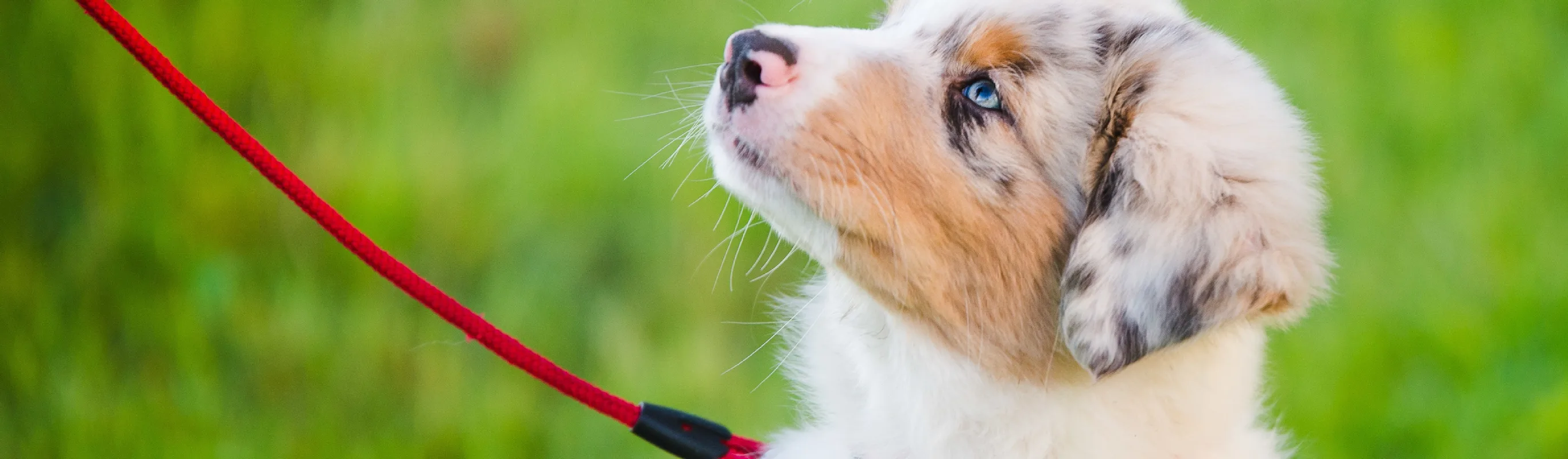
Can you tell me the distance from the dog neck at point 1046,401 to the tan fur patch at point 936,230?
0.06 meters

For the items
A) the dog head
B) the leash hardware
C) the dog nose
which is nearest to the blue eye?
the dog head

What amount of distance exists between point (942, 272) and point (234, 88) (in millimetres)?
2867

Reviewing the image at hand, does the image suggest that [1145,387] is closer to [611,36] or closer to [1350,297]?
[1350,297]

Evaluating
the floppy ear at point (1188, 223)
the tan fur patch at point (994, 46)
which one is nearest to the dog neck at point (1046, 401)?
the floppy ear at point (1188, 223)

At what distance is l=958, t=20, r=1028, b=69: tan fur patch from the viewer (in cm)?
214

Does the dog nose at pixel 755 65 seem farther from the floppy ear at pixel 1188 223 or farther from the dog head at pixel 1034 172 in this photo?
the floppy ear at pixel 1188 223

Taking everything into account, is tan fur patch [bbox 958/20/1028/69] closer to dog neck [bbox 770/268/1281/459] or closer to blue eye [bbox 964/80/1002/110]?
blue eye [bbox 964/80/1002/110]

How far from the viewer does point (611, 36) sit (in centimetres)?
462

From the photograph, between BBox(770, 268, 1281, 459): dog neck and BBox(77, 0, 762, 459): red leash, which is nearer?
BBox(77, 0, 762, 459): red leash

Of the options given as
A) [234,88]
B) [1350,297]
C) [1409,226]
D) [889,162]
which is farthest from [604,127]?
[1409,226]

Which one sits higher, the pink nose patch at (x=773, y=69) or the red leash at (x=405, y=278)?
the pink nose patch at (x=773, y=69)

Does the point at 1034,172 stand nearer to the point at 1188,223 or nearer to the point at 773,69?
the point at 1188,223

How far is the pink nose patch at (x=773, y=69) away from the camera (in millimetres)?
1932

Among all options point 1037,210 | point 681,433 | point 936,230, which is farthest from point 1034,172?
point 681,433
